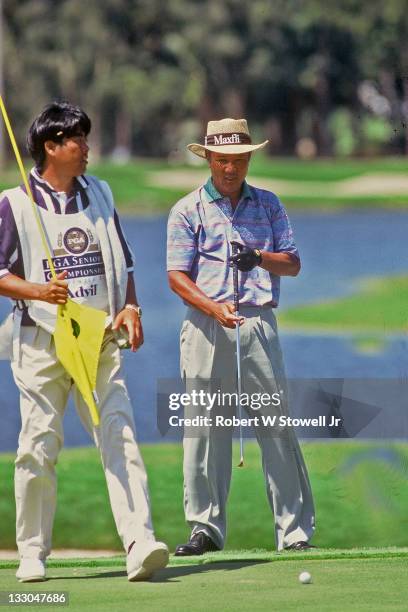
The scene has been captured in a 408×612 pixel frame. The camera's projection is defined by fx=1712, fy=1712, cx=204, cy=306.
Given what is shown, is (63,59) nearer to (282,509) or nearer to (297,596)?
(282,509)

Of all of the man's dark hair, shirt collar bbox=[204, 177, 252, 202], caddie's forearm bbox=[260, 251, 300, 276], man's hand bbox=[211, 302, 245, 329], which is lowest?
man's hand bbox=[211, 302, 245, 329]

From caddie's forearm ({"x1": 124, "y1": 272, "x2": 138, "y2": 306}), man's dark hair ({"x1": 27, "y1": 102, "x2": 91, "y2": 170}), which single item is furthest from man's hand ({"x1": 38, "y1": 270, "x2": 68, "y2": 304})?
man's dark hair ({"x1": 27, "y1": 102, "x2": 91, "y2": 170})

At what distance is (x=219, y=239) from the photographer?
6.25 m

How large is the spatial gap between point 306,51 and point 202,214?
251 centimetres

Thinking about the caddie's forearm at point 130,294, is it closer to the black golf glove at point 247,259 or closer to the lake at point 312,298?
the black golf glove at point 247,259

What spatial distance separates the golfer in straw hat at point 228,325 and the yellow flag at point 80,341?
2.17ft

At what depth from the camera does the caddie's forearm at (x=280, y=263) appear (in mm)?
6198

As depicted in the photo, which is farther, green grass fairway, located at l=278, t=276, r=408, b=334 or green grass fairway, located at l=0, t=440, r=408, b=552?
green grass fairway, located at l=278, t=276, r=408, b=334

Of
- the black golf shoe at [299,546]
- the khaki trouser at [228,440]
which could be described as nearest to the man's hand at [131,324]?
the khaki trouser at [228,440]

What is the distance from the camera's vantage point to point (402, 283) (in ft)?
24.0

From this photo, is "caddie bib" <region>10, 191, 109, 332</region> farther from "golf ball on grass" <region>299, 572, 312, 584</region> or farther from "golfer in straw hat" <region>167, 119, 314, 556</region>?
"golf ball on grass" <region>299, 572, 312, 584</region>

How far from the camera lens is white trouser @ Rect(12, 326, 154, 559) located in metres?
5.60

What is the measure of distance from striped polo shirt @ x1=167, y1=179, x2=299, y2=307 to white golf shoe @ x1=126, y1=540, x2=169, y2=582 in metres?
1.14

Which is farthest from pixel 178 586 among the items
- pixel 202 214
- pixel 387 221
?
pixel 387 221
